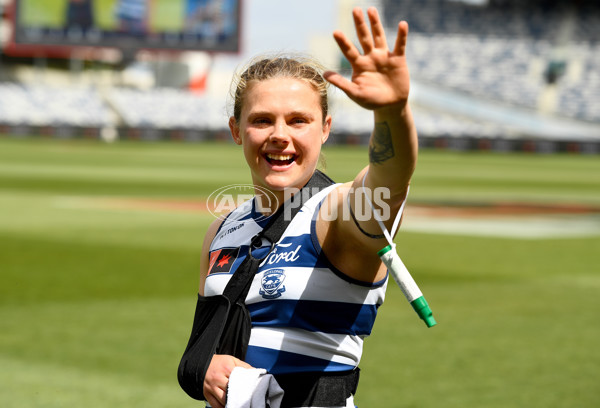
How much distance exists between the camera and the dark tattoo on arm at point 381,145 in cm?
252

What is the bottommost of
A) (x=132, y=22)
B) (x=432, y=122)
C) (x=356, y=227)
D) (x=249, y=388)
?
(x=432, y=122)

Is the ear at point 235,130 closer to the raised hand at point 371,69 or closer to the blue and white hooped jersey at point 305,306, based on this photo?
the blue and white hooped jersey at point 305,306

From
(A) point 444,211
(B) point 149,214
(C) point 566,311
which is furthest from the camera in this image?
(A) point 444,211

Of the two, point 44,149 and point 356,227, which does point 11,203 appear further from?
point 44,149

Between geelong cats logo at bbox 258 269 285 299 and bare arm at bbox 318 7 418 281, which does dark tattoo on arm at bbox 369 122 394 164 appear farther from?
geelong cats logo at bbox 258 269 285 299

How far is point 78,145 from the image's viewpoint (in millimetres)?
48594

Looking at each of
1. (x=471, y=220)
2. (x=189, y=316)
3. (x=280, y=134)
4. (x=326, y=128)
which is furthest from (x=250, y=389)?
(x=471, y=220)

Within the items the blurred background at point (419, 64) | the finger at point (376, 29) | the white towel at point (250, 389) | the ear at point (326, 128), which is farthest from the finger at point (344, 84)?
the blurred background at point (419, 64)

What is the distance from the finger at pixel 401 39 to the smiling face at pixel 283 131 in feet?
1.84

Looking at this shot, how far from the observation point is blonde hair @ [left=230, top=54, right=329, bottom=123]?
9.55 ft

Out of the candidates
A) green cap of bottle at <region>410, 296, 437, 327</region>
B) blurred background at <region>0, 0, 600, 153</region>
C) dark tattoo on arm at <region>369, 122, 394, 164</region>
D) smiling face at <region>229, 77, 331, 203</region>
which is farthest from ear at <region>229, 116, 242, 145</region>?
blurred background at <region>0, 0, 600, 153</region>

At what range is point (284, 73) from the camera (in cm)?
290

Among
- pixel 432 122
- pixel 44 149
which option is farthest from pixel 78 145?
pixel 432 122

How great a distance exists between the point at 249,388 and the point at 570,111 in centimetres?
6470
